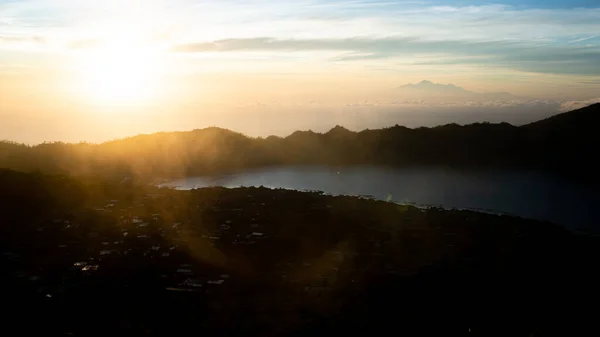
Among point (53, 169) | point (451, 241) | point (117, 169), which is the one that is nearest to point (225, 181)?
point (117, 169)

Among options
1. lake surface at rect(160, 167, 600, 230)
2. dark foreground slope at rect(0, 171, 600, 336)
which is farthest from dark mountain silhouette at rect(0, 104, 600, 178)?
dark foreground slope at rect(0, 171, 600, 336)

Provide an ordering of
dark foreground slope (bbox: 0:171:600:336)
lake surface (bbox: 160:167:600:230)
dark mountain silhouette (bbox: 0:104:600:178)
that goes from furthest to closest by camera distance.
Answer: dark mountain silhouette (bbox: 0:104:600:178) < lake surface (bbox: 160:167:600:230) < dark foreground slope (bbox: 0:171:600:336)

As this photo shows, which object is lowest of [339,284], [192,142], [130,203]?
[339,284]

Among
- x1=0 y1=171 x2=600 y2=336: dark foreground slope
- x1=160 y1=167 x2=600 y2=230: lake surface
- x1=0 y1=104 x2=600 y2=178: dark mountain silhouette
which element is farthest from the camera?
x1=0 y1=104 x2=600 y2=178: dark mountain silhouette

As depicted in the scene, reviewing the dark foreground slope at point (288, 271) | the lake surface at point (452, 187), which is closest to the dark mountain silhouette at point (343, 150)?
the lake surface at point (452, 187)

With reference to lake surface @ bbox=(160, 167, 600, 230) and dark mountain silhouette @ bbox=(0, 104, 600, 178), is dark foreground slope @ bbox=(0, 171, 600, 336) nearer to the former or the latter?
lake surface @ bbox=(160, 167, 600, 230)

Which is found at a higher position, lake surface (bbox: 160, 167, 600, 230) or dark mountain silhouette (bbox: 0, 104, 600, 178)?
dark mountain silhouette (bbox: 0, 104, 600, 178)

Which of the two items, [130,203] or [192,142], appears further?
[192,142]

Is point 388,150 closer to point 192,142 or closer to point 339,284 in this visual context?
point 192,142
